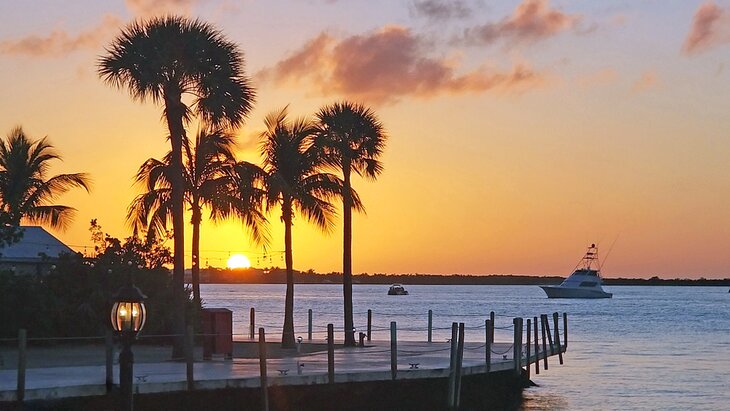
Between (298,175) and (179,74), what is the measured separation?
29.9ft

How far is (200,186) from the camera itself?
116ft

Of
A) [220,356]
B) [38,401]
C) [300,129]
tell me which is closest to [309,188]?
[300,129]

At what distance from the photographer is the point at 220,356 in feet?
107

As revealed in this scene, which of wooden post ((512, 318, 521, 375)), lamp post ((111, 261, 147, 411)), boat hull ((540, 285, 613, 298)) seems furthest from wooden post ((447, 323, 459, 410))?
boat hull ((540, 285, 613, 298))

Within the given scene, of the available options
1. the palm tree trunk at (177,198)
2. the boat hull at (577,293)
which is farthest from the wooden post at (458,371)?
the boat hull at (577,293)

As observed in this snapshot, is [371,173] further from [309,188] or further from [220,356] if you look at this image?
[220,356]

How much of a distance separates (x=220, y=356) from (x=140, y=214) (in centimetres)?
547

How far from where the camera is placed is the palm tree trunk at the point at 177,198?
3178cm

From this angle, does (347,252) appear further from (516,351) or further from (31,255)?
(31,255)

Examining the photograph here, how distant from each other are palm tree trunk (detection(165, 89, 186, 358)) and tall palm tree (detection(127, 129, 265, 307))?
89 centimetres

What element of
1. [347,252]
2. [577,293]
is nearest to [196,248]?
[347,252]

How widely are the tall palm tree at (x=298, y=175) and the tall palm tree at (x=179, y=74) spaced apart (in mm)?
7191

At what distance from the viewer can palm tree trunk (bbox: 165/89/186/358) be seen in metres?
31.8

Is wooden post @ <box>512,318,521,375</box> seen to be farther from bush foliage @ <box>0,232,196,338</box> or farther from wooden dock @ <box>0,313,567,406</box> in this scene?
bush foliage @ <box>0,232,196,338</box>
